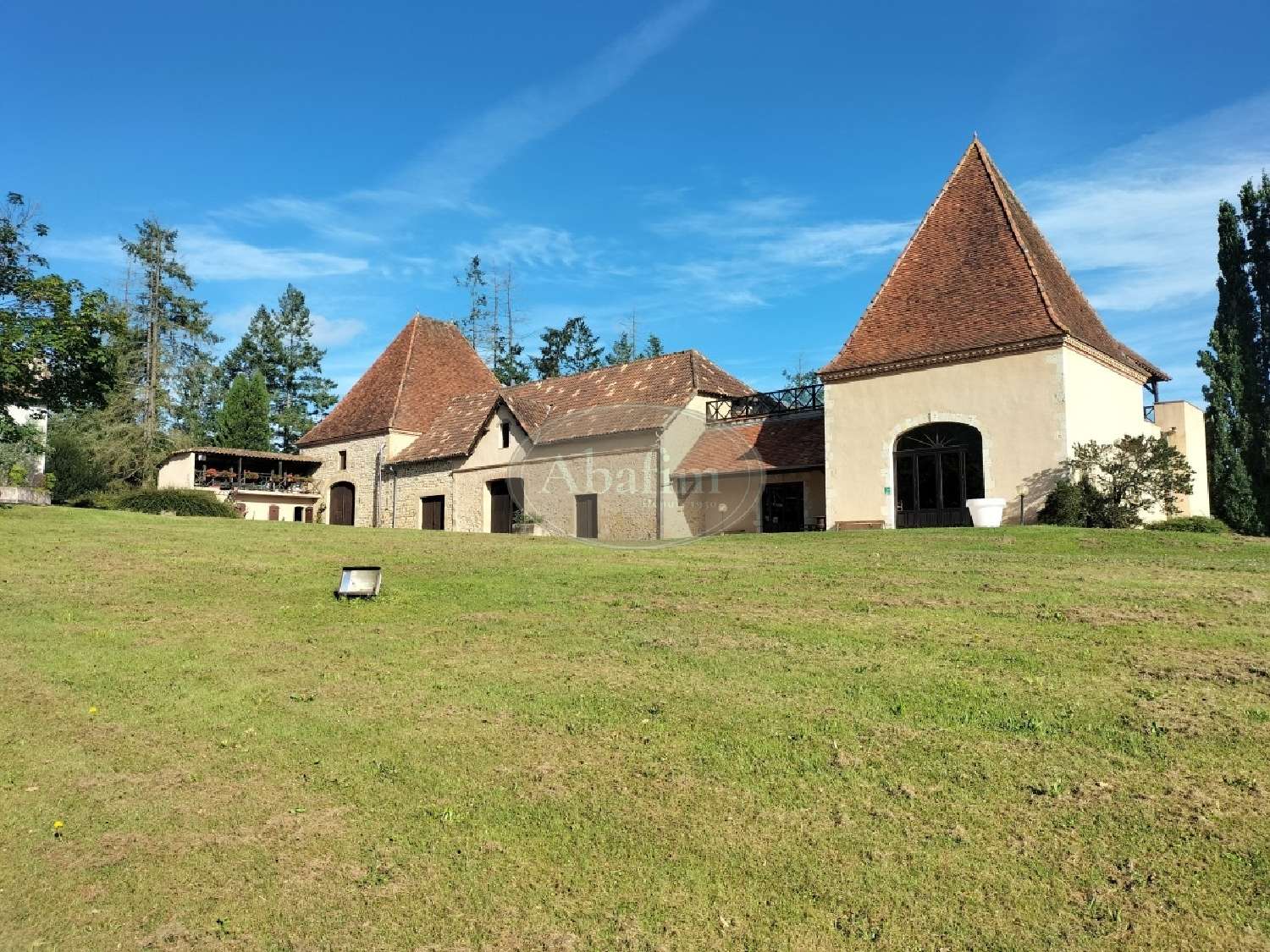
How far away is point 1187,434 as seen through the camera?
26.5 m

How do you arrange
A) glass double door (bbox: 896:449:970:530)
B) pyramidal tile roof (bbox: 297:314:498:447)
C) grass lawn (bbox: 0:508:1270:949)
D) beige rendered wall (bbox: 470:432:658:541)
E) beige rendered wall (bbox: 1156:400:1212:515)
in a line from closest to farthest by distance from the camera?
grass lawn (bbox: 0:508:1270:949) → glass double door (bbox: 896:449:970:530) → beige rendered wall (bbox: 1156:400:1212:515) → beige rendered wall (bbox: 470:432:658:541) → pyramidal tile roof (bbox: 297:314:498:447)

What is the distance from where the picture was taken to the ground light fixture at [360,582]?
12.1 meters

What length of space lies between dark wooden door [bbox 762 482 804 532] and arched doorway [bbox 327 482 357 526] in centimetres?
2099

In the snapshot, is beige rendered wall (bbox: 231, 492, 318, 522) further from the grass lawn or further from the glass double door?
the grass lawn

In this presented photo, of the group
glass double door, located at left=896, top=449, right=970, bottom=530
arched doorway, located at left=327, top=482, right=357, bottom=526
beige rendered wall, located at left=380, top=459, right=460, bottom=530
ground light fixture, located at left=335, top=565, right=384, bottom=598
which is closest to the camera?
ground light fixture, located at left=335, top=565, right=384, bottom=598

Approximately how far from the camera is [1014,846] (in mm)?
5152

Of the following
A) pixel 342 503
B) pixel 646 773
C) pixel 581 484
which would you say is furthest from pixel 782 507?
pixel 342 503

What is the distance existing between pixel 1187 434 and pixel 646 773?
26.1 metres

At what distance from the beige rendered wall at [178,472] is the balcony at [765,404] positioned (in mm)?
25540

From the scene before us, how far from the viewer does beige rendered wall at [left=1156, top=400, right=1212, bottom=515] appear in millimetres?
26348

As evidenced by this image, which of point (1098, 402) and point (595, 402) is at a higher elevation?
point (595, 402)

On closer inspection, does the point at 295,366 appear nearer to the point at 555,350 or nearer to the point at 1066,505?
the point at 555,350

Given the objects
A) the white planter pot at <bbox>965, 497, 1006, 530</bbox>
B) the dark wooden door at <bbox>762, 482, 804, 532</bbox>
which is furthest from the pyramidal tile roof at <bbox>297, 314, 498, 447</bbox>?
the white planter pot at <bbox>965, 497, 1006, 530</bbox>

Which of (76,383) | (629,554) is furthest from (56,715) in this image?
(76,383)
